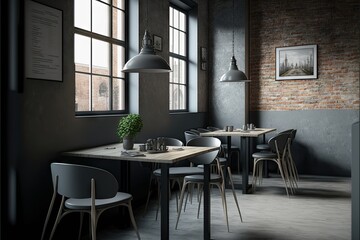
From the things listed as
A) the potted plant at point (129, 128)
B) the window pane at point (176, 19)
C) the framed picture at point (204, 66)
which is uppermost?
the window pane at point (176, 19)

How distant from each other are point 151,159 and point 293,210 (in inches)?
96.1

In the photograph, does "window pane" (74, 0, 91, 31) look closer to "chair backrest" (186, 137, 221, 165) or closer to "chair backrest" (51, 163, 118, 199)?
"chair backrest" (186, 137, 221, 165)

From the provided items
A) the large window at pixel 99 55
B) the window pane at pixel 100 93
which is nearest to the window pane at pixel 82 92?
the large window at pixel 99 55

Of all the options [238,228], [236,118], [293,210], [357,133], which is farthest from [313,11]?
[357,133]

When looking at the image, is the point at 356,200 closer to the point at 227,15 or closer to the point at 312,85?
the point at 312,85

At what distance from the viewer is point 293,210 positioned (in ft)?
16.4

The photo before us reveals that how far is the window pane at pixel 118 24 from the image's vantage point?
17.0ft

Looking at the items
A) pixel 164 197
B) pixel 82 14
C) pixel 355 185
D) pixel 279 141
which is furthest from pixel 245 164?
pixel 355 185

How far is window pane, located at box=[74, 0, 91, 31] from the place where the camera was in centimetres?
437

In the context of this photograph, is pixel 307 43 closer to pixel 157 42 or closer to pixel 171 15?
pixel 171 15

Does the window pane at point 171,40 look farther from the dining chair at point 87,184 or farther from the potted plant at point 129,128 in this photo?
the dining chair at point 87,184

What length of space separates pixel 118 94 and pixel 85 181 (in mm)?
2497

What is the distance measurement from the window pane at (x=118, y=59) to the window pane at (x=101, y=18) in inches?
11.0

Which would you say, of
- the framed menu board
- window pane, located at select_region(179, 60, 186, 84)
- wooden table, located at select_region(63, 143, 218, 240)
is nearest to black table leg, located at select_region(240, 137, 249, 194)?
window pane, located at select_region(179, 60, 186, 84)
